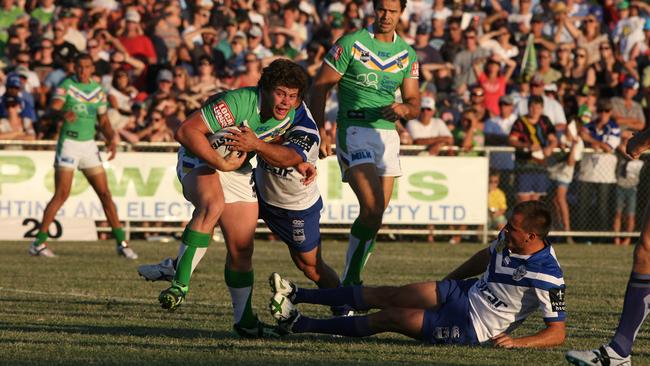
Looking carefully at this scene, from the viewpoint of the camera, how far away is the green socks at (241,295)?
329 inches

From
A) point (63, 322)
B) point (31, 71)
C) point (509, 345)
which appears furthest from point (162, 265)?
point (31, 71)

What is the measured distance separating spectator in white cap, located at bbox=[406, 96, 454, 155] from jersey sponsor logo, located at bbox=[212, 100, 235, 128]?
11.5m

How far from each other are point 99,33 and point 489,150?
22.1ft

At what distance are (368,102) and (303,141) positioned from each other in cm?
236

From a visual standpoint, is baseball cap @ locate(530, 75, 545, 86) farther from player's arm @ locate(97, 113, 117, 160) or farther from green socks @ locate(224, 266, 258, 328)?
green socks @ locate(224, 266, 258, 328)

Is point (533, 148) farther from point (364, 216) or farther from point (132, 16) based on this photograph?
point (364, 216)

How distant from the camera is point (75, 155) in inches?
622

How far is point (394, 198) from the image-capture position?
1936 cm

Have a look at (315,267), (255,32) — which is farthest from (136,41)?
(315,267)

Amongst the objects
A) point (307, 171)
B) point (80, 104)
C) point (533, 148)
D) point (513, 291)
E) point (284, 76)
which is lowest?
point (533, 148)

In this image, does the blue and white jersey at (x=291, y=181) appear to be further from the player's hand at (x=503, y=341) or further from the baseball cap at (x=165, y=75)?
the baseball cap at (x=165, y=75)

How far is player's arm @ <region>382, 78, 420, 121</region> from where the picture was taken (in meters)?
10.4

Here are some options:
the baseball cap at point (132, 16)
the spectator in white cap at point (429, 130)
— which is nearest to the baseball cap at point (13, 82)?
the baseball cap at point (132, 16)

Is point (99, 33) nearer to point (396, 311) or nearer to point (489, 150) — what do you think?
point (489, 150)
